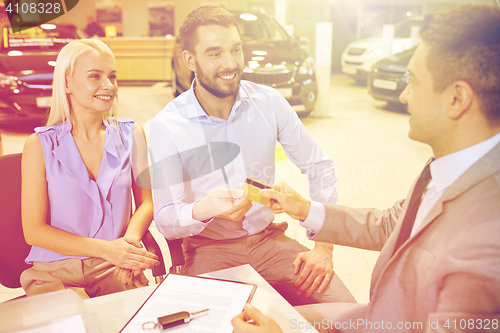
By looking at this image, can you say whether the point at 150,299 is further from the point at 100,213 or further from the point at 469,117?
the point at 469,117

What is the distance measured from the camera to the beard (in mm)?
1682

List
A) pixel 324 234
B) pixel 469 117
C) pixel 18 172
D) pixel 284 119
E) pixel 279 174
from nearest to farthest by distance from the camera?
pixel 469 117
pixel 324 234
pixel 18 172
pixel 284 119
pixel 279 174

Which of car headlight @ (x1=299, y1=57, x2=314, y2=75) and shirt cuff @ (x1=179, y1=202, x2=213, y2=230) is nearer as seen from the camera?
shirt cuff @ (x1=179, y1=202, x2=213, y2=230)

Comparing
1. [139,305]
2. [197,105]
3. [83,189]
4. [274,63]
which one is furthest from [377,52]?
[139,305]

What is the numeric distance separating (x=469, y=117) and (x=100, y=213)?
1.29 metres

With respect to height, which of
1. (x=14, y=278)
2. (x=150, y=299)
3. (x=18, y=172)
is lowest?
(x=14, y=278)

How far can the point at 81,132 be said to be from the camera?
1.57 meters

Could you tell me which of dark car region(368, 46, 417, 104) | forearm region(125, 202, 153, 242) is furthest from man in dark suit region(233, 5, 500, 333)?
dark car region(368, 46, 417, 104)

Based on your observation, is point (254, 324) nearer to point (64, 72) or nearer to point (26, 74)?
point (64, 72)

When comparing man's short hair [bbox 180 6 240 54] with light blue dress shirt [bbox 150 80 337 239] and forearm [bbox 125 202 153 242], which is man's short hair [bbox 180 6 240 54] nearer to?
light blue dress shirt [bbox 150 80 337 239]

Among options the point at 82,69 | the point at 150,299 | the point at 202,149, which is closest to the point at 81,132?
the point at 82,69

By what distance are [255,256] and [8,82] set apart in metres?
4.14

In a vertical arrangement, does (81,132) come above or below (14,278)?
above

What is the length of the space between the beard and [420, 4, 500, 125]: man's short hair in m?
0.97
